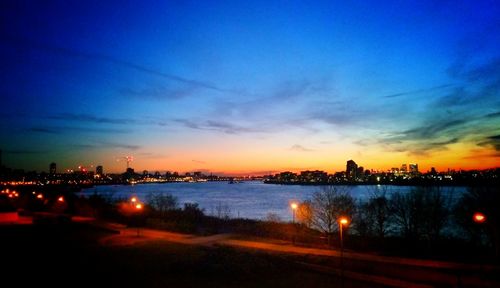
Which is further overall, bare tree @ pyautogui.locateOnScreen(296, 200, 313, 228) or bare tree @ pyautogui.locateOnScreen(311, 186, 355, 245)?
bare tree @ pyautogui.locateOnScreen(296, 200, 313, 228)

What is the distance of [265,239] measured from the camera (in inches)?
1115

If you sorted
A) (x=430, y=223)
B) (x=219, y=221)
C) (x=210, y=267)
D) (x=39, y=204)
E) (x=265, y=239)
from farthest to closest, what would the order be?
(x=39, y=204) → (x=219, y=221) → (x=430, y=223) → (x=265, y=239) → (x=210, y=267)

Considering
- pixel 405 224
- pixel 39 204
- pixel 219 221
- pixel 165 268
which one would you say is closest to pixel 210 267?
pixel 165 268

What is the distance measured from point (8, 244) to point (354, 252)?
2267 centimetres

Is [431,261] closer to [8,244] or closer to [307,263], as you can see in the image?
[307,263]

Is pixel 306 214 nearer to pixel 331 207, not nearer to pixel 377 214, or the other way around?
pixel 331 207

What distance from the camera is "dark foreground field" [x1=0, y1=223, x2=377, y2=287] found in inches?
691

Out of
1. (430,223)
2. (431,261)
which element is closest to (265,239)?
(431,261)

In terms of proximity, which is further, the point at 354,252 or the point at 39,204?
the point at 39,204

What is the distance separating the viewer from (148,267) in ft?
66.7

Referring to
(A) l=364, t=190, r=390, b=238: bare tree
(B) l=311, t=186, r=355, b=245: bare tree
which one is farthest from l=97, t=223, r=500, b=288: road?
(A) l=364, t=190, r=390, b=238: bare tree

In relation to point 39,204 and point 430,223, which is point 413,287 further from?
point 39,204

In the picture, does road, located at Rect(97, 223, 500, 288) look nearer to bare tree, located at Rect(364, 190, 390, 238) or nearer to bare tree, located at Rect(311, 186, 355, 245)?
bare tree, located at Rect(311, 186, 355, 245)

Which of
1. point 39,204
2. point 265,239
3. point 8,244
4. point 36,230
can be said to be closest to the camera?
point 8,244
